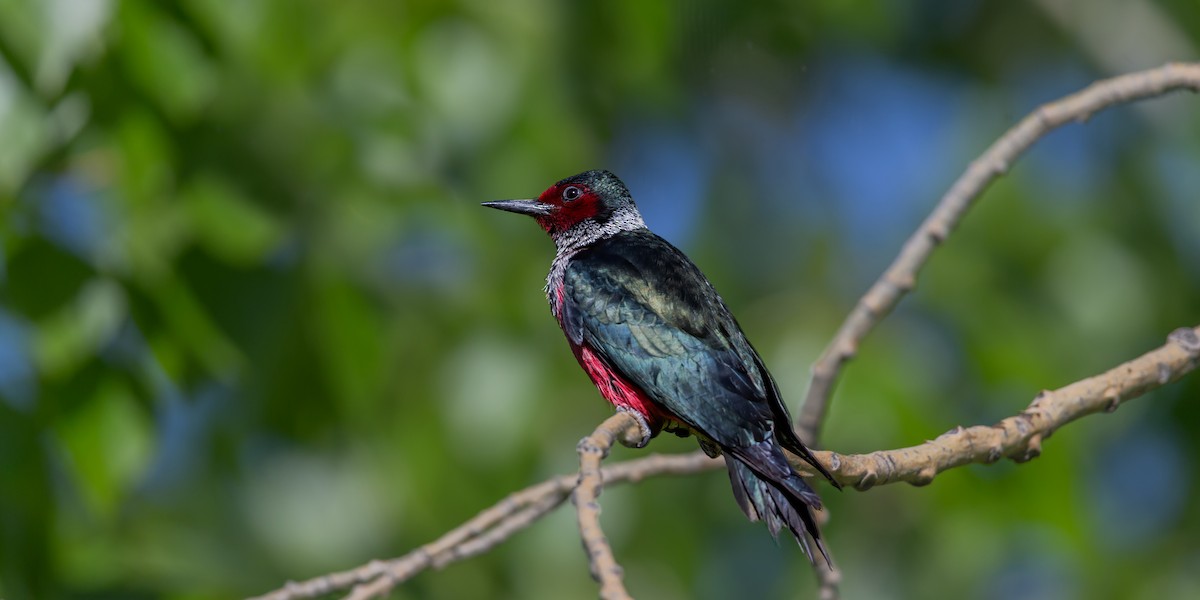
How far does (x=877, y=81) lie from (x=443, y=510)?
4630 millimetres

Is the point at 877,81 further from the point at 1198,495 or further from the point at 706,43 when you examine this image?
the point at 706,43

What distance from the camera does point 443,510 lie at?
196 inches

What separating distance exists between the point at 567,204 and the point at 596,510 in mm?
1205

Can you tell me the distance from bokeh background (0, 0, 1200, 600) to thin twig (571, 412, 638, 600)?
5.57 ft

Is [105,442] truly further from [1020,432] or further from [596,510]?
[1020,432]

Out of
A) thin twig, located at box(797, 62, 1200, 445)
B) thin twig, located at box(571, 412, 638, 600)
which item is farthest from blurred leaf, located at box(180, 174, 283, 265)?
thin twig, located at box(571, 412, 638, 600)

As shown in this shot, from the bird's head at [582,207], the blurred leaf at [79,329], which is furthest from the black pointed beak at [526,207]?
the blurred leaf at [79,329]

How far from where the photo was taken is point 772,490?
2.29m

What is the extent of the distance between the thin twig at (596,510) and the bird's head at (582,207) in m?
0.72

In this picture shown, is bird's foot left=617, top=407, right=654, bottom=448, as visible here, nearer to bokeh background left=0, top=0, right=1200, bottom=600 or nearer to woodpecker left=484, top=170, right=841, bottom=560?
woodpecker left=484, top=170, right=841, bottom=560

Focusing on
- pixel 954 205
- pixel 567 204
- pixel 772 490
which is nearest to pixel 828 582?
pixel 772 490

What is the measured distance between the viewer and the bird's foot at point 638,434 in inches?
101

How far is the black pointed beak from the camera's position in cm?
293

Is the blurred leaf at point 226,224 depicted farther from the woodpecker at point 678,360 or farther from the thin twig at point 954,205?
the thin twig at point 954,205
